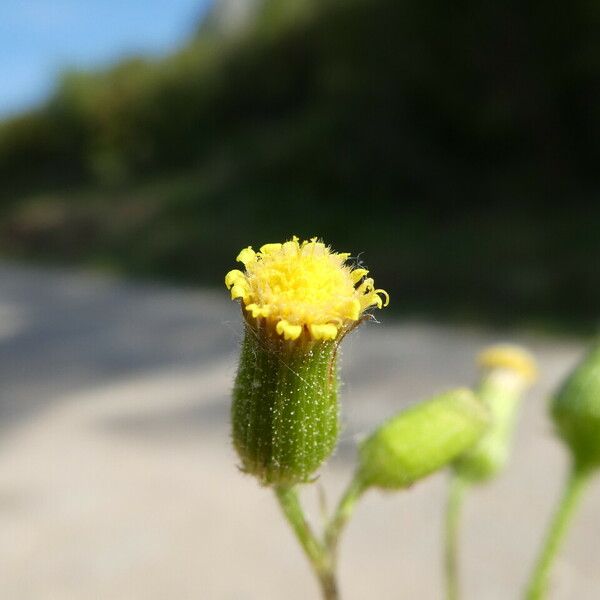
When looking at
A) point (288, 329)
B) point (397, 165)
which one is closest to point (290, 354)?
point (288, 329)

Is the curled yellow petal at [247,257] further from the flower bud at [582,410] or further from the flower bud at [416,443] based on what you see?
the flower bud at [582,410]

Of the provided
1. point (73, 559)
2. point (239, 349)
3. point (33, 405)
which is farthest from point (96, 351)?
point (239, 349)

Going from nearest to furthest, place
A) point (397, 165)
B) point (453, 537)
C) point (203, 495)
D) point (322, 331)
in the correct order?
1. point (322, 331)
2. point (453, 537)
3. point (203, 495)
4. point (397, 165)

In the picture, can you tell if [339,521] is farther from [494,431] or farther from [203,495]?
[203,495]

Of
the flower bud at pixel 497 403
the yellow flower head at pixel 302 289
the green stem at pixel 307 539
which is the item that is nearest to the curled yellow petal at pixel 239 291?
the yellow flower head at pixel 302 289

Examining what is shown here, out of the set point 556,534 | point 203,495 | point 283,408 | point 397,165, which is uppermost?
point 397,165

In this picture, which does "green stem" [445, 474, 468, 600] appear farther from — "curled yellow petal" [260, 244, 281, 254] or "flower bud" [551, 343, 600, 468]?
"curled yellow petal" [260, 244, 281, 254]

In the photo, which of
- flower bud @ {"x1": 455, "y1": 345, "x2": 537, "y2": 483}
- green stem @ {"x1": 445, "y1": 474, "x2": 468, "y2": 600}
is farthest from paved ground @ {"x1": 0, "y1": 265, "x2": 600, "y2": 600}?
green stem @ {"x1": 445, "y1": 474, "x2": 468, "y2": 600}
